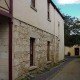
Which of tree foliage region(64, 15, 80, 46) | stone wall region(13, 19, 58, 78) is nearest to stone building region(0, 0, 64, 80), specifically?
stone wall region(13, 19, 58, 78)

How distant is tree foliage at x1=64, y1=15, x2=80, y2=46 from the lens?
6316 centimetres

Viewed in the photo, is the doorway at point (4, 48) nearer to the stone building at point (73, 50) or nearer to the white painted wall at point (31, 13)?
the white painted wall at point (31, 13)

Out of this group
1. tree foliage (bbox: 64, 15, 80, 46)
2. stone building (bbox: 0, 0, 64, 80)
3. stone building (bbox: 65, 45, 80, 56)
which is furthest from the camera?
stone building (bbox: 65, 45, 80, 56)

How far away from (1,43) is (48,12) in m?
12.2

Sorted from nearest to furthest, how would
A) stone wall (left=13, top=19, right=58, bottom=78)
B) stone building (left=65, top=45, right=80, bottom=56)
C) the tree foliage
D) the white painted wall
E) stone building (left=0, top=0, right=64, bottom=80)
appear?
stone building (left=0, top=0, right=64, bottom=80), stone wall (left=13, top=19, right=58, bottom=78), the white painted wall, the tree foliage, stone building (left=65, top=45, right=80, bottom=56)

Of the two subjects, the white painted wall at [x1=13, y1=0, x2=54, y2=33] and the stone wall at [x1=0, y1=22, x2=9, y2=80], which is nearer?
the stone wall at [x1=0, y1=22, x2=9, y2=80]

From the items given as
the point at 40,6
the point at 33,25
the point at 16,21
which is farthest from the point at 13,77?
the point at 40,6

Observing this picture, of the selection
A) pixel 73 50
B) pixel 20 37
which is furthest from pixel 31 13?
pixel 73 50

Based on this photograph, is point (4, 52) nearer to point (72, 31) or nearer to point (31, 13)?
point (31, 13)

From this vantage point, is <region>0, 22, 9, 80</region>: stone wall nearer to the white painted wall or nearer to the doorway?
the doorway

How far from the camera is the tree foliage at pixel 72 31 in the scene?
63.2 metres

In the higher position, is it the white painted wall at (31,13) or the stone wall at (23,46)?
the white painted wall at (31,13)

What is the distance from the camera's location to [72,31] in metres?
63.8

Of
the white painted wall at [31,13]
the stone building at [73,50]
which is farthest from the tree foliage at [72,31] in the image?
the white painted wall at [31,13]
